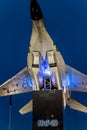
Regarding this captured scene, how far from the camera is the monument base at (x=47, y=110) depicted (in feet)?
21.1

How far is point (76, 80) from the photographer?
29.7ft

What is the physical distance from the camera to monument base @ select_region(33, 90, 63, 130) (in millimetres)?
6426

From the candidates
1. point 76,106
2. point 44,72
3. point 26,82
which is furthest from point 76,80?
point 44,72

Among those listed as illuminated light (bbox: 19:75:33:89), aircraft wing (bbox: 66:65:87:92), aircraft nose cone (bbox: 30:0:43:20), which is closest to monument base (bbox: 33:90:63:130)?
aircraft nose cone (bbox: 30:0:43:20)

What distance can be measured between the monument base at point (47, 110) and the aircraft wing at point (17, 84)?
249cm

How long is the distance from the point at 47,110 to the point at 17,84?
2.86m

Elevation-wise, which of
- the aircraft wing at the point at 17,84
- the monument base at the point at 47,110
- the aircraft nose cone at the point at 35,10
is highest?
the aircraft nose cone at the point at 35,10

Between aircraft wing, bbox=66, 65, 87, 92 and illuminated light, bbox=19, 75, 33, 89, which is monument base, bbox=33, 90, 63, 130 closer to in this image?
aircraft wing, bbox=66, 65, 87, 92

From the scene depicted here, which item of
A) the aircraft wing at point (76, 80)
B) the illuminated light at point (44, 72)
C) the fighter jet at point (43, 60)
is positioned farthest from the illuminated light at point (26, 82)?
the illuminated light at point (44, 72)

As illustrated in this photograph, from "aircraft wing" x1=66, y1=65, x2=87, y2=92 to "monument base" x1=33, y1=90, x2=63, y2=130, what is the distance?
230 cm

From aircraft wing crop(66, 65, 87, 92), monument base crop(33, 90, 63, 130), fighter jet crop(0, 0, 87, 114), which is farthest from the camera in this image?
aircraft wing crop(66, 65, 87, 92)

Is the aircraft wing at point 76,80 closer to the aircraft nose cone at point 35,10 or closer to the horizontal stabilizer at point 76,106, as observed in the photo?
the horizontal stabilizer at point 76,106

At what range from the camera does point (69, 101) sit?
9273mm

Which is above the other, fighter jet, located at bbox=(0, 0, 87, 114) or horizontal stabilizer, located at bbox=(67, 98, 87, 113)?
fighter jet, located at bbox=(0, 0, 87, 114)
